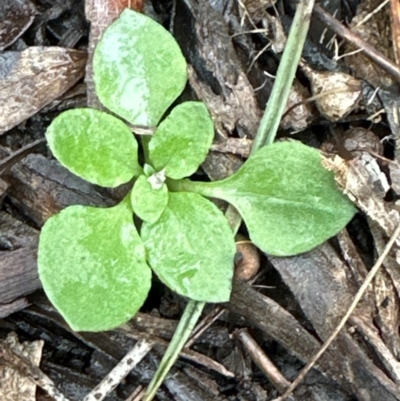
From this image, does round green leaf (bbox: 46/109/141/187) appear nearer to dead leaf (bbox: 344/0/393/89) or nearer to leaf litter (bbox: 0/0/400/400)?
leaf litter (bbox: 0/0/400/400)

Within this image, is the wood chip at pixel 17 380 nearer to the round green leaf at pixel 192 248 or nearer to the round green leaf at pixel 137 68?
the round green leaf at pixel 192 248

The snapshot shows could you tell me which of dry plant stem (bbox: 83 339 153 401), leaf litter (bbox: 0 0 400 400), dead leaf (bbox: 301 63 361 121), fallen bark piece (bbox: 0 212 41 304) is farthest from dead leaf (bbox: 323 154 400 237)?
fallen bark piece (bbox: 0 212 41 304)

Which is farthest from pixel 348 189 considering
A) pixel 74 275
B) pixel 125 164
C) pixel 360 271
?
pixel 74 275

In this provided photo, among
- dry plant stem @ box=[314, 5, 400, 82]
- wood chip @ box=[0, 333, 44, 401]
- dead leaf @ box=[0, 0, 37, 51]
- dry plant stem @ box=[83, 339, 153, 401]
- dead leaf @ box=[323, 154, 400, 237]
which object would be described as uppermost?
dry plant stem @ box=[314, 5, 400, 82]

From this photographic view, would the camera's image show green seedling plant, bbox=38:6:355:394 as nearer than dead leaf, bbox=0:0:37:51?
Yes

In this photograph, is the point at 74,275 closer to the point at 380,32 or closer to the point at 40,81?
the point at 40,81

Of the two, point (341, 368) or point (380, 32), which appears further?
point (380, 32)

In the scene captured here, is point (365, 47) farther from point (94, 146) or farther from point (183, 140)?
point (94, 146)
